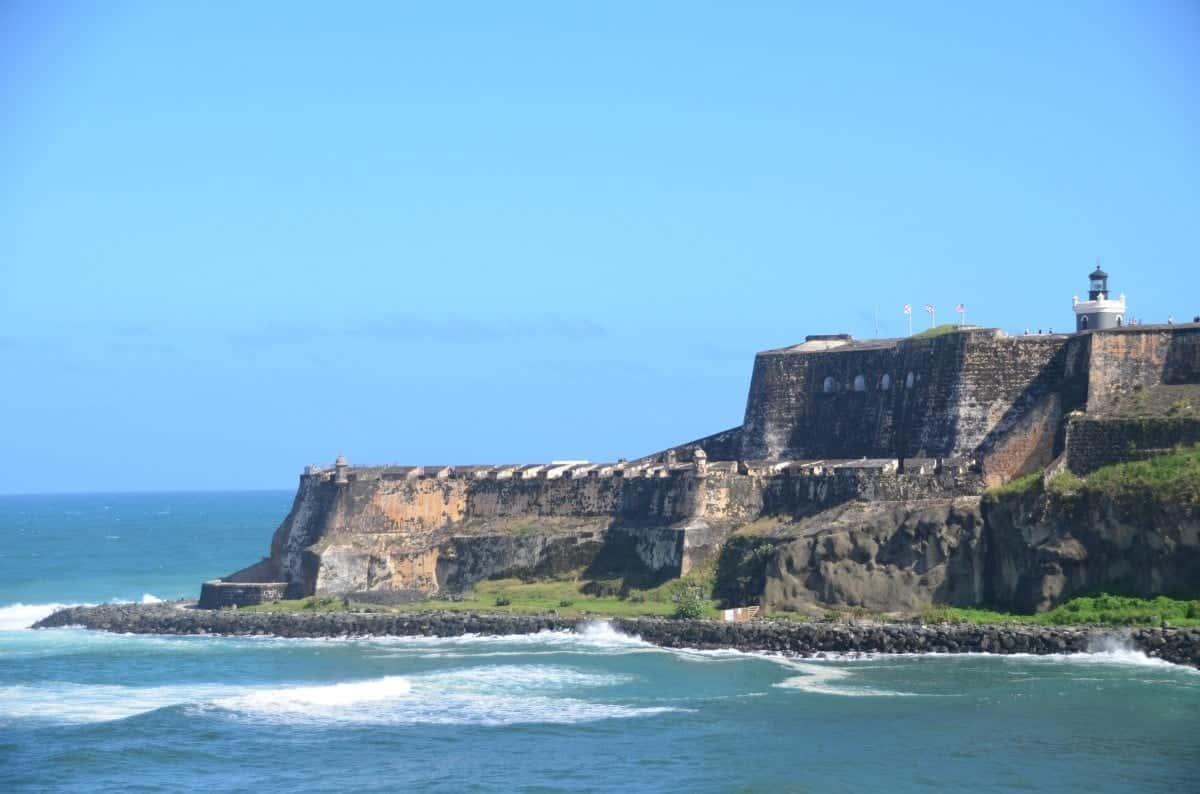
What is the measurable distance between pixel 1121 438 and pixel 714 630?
1065 cm

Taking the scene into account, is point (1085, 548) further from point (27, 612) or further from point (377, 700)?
point (27, 612)

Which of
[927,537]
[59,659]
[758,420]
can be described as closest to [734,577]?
[927,537]

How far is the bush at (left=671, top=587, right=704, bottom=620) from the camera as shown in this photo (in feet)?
167

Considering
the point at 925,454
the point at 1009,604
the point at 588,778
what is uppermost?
the point at 925,454

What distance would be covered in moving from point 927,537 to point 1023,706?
9.71m

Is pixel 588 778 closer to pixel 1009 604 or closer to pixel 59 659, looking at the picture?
pixel 1009 604

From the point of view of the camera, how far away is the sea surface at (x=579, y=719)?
35.5 m

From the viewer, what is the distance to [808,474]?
54938mm

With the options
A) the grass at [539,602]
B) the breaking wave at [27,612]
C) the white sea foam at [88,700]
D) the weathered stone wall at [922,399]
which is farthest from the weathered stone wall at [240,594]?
the weathered stone wall at [922,399]

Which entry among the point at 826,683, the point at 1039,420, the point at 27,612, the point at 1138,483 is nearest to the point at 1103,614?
the point at 1138,483

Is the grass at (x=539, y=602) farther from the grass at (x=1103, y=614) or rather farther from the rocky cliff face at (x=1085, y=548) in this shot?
the rocky cliff face at (x=1085, y=548)

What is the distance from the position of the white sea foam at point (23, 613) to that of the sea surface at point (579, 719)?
905cm

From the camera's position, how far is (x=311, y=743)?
129 feet

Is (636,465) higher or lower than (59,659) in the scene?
higher
